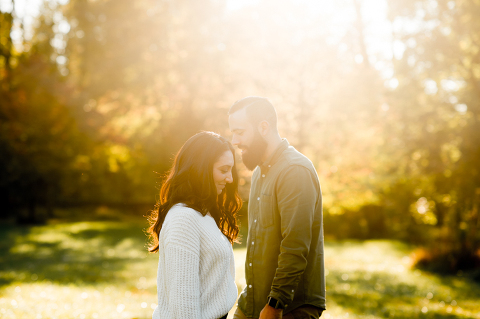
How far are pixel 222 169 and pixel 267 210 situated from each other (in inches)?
22.9

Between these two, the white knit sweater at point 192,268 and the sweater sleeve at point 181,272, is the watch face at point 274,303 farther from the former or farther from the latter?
the sweater sleeve at point 181,272

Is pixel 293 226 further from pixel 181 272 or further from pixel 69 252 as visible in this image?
pixel 69 252

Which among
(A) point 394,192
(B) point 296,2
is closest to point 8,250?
(B) point 296,2

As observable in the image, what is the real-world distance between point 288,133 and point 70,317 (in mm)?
8886

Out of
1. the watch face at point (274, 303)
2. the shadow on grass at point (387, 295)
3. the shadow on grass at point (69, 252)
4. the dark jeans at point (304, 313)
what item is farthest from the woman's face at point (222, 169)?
the shadow on grass at point (69, 252)

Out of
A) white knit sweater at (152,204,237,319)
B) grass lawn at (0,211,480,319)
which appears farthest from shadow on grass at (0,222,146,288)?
white knit sweater at (152,204,237,319)

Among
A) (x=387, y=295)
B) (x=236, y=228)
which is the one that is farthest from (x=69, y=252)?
(x=236, y=228)

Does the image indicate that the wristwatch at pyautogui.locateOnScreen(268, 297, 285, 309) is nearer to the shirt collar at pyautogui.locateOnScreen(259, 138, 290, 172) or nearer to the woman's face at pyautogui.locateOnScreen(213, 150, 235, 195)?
the woman's face at pyautogui.locateOnScreen(213, 150, 235, 195)

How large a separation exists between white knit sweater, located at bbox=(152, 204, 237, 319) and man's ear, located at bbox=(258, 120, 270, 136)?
2.97 ft

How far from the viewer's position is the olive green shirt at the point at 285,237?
2814mm

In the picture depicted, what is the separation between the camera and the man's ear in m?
3.24

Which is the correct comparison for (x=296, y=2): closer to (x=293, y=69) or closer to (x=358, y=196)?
(x=293, y=69)

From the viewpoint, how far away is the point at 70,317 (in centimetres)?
686

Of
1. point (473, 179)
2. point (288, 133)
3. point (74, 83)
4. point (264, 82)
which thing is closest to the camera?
point (473, 179)
